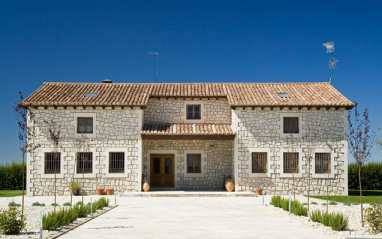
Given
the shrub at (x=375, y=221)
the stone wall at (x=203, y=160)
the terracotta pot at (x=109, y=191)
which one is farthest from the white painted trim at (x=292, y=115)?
the shrub at (x=375, y=221)

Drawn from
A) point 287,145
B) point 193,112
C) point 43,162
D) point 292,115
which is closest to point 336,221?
point 287,145

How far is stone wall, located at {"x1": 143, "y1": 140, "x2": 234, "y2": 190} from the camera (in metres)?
25.4

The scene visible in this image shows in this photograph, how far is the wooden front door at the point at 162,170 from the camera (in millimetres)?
25688

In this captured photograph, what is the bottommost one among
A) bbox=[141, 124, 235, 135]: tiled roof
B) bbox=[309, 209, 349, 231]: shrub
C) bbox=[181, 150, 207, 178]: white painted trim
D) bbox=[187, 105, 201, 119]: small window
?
bbox=[309, 209, 349, 231]: shrub

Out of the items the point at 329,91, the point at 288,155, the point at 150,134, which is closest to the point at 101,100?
the point at 150,134

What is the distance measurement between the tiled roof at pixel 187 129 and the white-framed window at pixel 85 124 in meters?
2.77

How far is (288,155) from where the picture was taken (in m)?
24.2

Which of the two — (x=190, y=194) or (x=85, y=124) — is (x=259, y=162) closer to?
(x=190, y=194)

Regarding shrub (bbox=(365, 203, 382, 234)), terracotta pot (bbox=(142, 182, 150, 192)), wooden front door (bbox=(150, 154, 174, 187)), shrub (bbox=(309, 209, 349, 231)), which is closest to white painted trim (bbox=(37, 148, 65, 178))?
terracotta pot (bbox=(142, 182, 150, 192))

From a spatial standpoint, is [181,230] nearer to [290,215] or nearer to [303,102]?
[290,215]

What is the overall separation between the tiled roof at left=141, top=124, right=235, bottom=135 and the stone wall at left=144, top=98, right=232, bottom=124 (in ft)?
2.09

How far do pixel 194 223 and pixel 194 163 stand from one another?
1284 centimetres

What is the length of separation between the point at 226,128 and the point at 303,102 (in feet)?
14.8

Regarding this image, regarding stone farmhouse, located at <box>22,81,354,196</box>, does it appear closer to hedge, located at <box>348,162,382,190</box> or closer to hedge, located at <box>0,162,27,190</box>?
hedge, located at <box>348,162,382,190</box>
